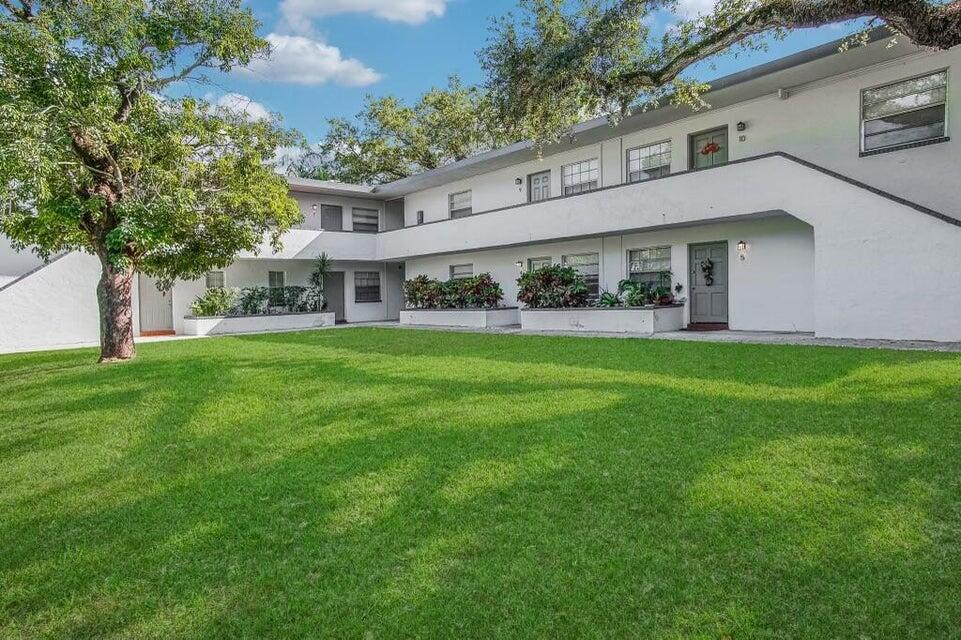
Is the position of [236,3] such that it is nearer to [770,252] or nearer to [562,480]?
[562,480]

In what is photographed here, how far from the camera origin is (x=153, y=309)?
19938 millimetres

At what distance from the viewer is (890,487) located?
327 cm

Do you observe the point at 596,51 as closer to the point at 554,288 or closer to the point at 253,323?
the point at 554,288

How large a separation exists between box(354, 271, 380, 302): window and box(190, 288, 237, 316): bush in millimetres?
5296

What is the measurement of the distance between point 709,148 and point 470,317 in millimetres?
8419

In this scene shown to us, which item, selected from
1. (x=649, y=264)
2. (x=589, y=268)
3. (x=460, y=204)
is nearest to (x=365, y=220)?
(x=460, y=204)

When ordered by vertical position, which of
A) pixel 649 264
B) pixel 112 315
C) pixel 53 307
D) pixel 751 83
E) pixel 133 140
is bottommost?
pixel 112 315

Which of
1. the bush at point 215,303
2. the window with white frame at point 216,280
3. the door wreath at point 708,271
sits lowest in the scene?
the bush at point 215,303

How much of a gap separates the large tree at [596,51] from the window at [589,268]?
676cm

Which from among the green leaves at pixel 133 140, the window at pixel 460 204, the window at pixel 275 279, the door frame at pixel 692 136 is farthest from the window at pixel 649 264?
the window at pixel 275 279

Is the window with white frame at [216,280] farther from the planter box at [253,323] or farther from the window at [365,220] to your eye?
the window at [365,220]

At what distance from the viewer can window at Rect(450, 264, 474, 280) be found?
69.5ft

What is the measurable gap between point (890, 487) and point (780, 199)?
9.30m

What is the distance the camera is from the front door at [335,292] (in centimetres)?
2284
